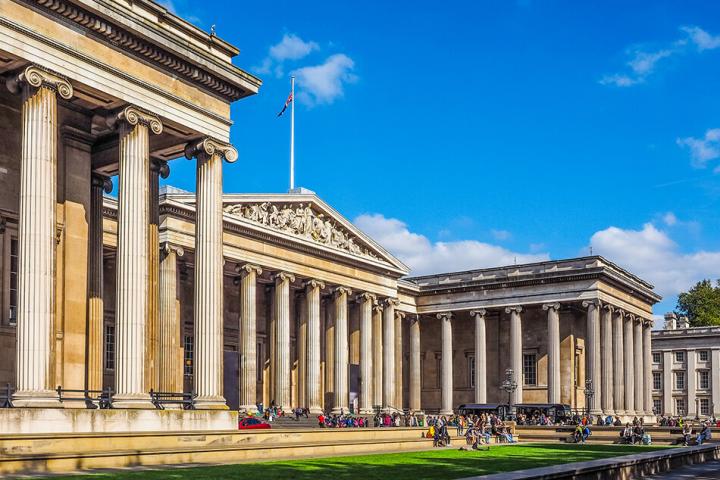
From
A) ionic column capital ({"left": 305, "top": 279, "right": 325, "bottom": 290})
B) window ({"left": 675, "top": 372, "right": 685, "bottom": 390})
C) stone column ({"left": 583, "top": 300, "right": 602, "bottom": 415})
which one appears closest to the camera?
ionic column capital ({"left": 305, "top": 279, "right": 325, "bottom": 290})

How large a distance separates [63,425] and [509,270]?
183 feet

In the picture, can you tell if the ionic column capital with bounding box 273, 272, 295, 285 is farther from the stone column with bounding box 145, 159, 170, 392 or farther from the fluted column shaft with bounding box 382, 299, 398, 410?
the stone column with bounding box 145, 159, 170, 392

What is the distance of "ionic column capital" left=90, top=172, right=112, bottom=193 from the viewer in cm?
3209

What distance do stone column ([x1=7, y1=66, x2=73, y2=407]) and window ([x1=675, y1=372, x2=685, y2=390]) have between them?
296 feet

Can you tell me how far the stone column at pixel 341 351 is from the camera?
65562 mm

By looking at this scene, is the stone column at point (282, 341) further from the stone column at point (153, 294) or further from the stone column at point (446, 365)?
the stone column at point (153, 294)

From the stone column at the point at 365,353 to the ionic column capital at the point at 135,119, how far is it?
41.2 meters

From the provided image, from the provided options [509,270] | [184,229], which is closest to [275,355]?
[184,229]

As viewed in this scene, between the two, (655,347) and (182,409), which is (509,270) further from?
(182,409)

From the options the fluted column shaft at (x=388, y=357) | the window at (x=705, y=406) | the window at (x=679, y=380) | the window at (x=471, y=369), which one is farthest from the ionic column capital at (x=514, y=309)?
the window at (x=705, y=406)

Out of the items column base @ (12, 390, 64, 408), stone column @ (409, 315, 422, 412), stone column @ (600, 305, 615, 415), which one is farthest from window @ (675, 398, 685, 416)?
column base @ (12, 390, 64, 408)

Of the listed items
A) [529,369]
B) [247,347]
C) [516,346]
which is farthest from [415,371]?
[247,347]

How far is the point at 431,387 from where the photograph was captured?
277ft

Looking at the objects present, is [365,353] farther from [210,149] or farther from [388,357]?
→ [210,149]
